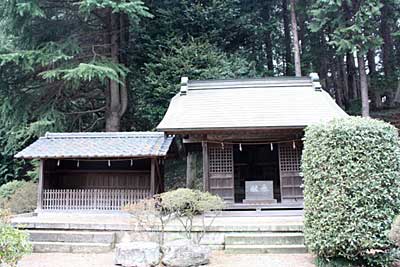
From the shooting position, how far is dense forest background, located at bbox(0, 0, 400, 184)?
13.1m

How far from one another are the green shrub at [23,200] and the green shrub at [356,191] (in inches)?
379

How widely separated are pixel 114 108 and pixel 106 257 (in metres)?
9.29

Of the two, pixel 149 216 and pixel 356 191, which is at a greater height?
pixel 356 191

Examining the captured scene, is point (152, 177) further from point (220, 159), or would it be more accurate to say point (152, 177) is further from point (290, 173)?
point (290, 173)

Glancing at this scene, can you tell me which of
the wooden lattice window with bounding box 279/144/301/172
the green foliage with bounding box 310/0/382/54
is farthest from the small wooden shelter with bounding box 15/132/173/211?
the green foliage with bounding box 310/0/382/54

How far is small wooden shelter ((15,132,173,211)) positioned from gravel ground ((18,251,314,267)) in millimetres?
3448

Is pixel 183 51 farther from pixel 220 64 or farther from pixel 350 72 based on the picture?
pixel 350 72

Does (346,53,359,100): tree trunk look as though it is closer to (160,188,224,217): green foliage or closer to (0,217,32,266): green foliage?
(160,188,224,217): green foliage

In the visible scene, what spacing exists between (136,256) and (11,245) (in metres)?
2.19

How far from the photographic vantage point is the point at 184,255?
623cm

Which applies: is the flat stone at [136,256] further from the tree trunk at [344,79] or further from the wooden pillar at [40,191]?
the tree trunk at [344,79]

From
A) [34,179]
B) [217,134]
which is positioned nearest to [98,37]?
[34,179]

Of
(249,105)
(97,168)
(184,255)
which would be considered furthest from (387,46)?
(184,255)

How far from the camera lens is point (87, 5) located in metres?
11.9
